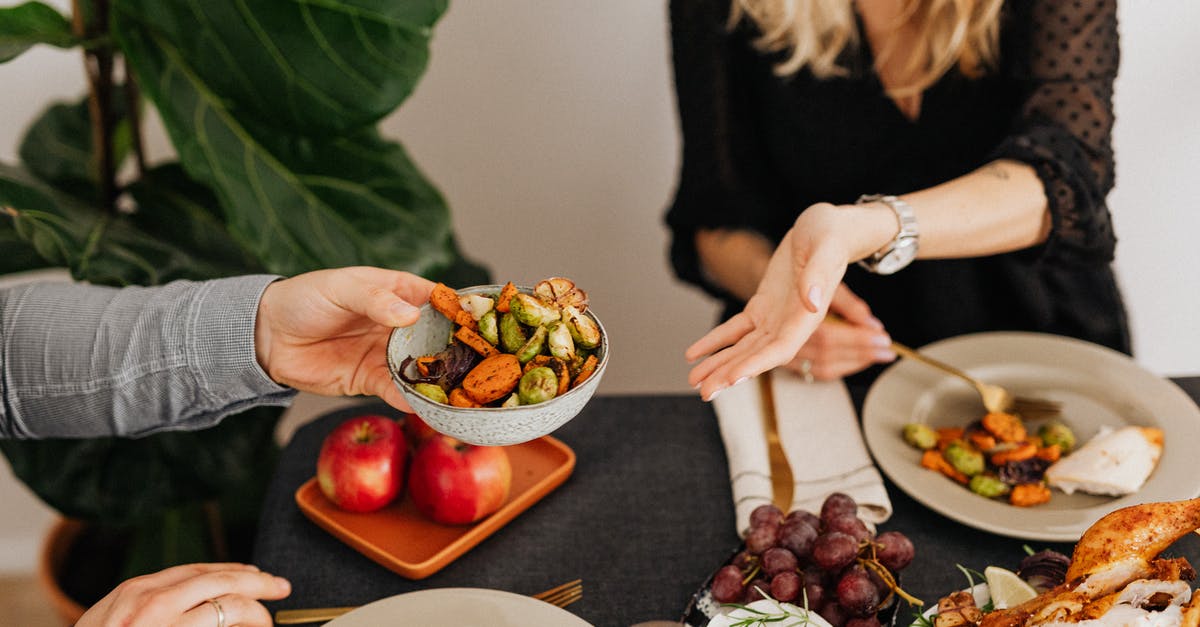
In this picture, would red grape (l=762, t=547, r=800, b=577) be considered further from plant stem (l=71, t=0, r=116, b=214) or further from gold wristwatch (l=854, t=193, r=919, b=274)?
plant stem (l=71, t=0, r=116, b=214)

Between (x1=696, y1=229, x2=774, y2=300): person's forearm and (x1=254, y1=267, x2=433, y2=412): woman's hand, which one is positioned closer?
(x1=254, y1=267, x2=433, y2=412): woman's hand

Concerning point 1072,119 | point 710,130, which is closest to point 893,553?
point 1072,119

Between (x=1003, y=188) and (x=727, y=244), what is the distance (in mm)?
489

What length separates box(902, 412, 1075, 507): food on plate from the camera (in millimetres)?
1003

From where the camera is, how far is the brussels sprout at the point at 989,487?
1.00m

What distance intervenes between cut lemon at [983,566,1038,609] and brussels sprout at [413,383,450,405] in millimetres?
504

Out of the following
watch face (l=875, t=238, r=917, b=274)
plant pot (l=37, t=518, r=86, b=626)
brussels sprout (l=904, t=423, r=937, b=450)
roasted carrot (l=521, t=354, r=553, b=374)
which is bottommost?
plant pot (l=37, t=518, r=86, b=626)

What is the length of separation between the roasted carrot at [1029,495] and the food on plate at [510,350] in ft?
1.65

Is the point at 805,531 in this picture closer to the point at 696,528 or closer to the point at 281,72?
the point at 696,528

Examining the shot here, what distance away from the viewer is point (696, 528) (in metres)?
1.00

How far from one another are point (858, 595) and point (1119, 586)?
20cm

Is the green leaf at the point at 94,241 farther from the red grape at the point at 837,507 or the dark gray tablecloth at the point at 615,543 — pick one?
the red grape at the point at 837,507

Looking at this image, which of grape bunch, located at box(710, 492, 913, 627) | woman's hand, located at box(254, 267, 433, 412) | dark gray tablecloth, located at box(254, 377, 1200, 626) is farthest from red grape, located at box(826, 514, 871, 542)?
woman's hand, located at box(254, 267, 433, 412)

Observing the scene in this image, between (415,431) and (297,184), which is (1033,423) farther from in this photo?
(297,184)
